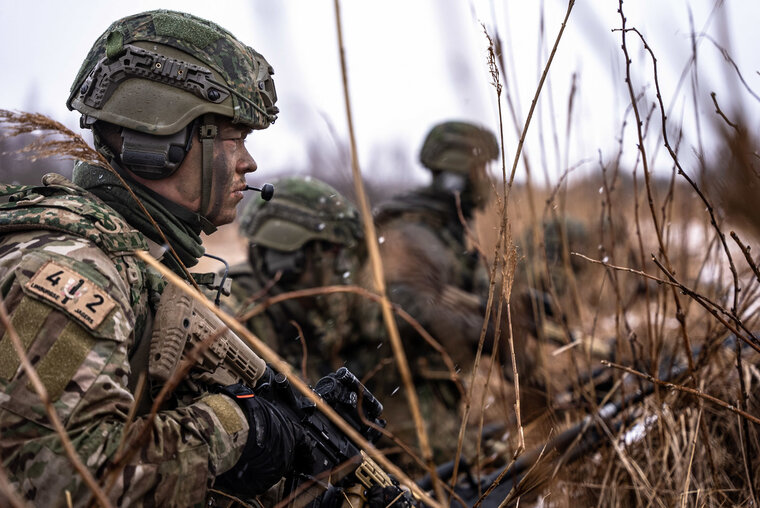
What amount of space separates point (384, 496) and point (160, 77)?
4.44 ft

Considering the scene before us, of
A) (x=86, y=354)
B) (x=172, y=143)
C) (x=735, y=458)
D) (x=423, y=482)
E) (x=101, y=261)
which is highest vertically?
(x=172, y=143)

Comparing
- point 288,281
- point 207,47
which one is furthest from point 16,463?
point 288,281

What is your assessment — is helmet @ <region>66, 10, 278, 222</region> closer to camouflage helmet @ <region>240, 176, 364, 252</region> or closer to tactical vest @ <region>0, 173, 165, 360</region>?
tactical vest @ <region>0, 173, 165, 360</region>

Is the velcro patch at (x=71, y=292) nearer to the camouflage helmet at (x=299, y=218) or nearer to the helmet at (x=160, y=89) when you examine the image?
the helmet at (x=160, y=89)

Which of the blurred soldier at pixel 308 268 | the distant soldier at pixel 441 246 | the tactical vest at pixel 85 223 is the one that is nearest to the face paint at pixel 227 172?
the tactical vest at pixel 85 223

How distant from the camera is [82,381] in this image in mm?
1221

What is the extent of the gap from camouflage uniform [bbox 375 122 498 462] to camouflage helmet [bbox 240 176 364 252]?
0.97 ft

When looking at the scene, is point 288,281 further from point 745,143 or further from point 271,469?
point 745,143

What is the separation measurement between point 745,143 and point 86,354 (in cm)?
126

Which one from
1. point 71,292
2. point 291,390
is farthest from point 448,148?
point 71,292

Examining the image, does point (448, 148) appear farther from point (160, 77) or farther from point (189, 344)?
point (189, 344)

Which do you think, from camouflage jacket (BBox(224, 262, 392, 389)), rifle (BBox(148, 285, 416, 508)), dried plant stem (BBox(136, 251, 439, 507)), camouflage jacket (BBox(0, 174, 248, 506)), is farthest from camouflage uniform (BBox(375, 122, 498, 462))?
dried plant stem (BBox(136, 251, 439, 507))

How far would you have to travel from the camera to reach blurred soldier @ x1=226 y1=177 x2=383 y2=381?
155 inches

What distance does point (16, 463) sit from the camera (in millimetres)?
1154
